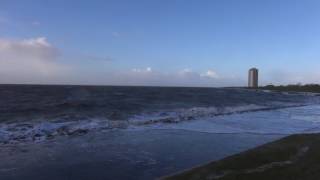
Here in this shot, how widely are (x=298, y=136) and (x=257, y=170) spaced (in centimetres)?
426

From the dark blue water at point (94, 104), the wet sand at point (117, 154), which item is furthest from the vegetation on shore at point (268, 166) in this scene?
the dark blue water at point (94, 104)

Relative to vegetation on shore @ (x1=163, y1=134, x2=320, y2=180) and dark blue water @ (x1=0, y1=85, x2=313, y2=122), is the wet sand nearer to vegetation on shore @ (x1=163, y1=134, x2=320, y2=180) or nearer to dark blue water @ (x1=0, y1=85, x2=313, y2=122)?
vegetation on shore @ (x1=163, y1=134, x2=320, y2=180)

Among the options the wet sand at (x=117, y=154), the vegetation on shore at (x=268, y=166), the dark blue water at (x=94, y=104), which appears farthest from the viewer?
the dark blue water at (x=94, y=104)

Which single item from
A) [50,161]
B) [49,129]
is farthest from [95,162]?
→ [49,129]

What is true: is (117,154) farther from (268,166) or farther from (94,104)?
(94,104)

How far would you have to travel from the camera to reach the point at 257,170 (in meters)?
8.19

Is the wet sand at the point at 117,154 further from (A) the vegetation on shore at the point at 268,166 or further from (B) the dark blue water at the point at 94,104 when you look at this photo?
(B) the dark blue water at the point at 94,104

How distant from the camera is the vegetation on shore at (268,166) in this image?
778cm

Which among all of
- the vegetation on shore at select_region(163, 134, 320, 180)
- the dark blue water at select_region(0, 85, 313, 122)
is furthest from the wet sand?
the dark blue water at select_region(0, 85, 313, 122)

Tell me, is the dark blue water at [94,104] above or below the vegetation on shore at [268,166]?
below

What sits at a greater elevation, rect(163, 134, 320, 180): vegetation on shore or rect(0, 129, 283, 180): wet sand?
rect(163, 134, 320, 180): vegetation on shore

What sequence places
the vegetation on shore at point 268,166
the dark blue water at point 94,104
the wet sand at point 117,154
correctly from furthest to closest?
the dark blue water at point 94,104 < the wet sand at point 117,154 < the vegetation on shore at point 268,166

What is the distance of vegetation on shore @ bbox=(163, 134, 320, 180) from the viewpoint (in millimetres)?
7781

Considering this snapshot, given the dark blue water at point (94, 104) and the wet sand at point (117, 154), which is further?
the dark blue water at point (94, 104)
